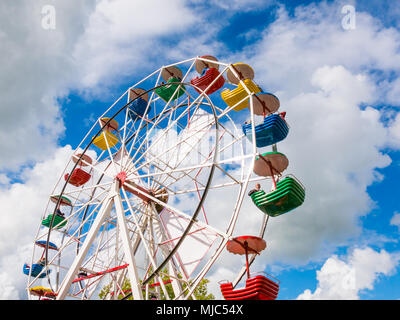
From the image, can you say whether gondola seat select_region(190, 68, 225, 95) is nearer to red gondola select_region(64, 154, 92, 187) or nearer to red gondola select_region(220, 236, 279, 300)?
red gondola select_region(64, 154, 92, 187)

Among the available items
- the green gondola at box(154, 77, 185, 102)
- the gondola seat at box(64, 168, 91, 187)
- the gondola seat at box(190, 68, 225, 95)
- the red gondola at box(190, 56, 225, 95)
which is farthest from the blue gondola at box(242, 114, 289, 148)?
the gondola seat at box(64, 168, 91, 187)

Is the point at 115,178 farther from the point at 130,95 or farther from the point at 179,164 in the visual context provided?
the point at 130,95

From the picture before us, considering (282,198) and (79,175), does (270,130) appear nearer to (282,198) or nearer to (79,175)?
(282,198)

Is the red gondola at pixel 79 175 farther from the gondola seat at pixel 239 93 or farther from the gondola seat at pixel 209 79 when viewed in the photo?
the gondola seat at pixel 239 93

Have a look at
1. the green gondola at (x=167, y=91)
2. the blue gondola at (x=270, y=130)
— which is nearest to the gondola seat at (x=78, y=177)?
the green gondola at (x=167, y=91)

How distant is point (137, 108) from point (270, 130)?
24.7 ft

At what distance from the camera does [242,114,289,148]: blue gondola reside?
395 inches

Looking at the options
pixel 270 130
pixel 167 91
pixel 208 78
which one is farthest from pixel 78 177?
pixel 270 130

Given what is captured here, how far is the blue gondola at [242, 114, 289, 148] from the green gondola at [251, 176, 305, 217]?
173 centimetres

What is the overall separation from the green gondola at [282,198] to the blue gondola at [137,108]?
8.15m

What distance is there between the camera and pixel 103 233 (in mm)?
13344
